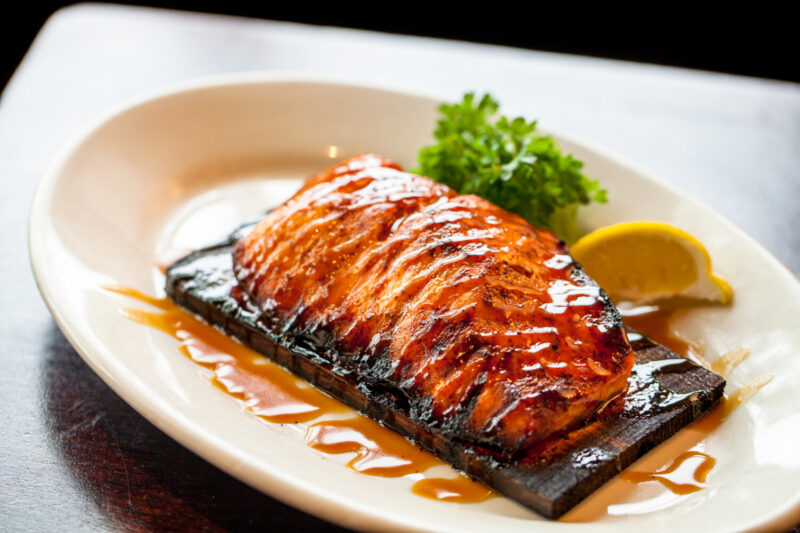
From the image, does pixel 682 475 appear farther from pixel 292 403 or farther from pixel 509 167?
pixel 509 167

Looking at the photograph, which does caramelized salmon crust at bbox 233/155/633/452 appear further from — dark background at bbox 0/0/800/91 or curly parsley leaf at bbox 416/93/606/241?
dark background at bbox 0/0/800/91

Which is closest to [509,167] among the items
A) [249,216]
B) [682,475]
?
[249,216]

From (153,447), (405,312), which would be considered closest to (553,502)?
Answer: (405,312)

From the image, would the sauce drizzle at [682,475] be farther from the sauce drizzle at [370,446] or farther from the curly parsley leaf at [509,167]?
the curly parsley leaf at [509,167]

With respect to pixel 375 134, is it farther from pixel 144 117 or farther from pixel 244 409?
pixel 244 409

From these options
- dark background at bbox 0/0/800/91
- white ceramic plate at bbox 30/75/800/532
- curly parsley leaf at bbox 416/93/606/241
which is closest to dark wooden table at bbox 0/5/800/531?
white ceramic plate at bbox 30/75/800/532
